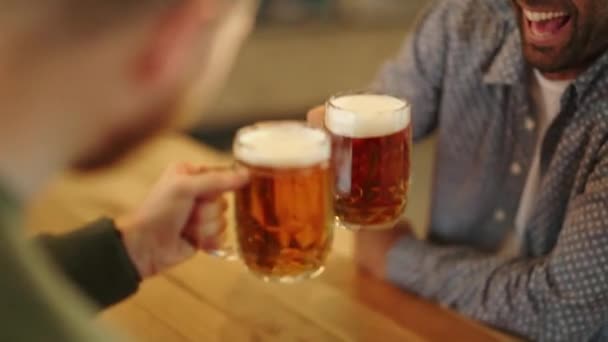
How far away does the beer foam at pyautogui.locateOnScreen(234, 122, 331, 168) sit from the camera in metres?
1.02

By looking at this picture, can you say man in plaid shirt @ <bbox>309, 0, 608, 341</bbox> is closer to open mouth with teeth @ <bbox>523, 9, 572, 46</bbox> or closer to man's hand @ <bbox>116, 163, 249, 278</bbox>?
open mouth with teeth @ <bbox>523, 9, 572, 46</bbox>

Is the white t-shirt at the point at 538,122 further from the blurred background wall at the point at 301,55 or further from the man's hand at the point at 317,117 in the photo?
the blurred background wall at the point at 301,55

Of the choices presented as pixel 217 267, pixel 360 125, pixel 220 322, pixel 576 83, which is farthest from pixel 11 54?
pixel 576 83

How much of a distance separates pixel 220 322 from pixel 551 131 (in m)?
0.57

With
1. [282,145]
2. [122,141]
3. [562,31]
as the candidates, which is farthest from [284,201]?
[562,31]

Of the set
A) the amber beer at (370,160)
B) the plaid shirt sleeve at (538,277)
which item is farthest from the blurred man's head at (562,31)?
the amber beer at (370,160)

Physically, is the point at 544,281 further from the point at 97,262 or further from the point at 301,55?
the point at 301,55

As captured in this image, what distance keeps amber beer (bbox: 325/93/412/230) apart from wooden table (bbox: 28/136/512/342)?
0.15 m

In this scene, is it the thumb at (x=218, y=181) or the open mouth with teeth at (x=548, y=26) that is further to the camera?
the open mouth with teeth at (x=548, y=26)

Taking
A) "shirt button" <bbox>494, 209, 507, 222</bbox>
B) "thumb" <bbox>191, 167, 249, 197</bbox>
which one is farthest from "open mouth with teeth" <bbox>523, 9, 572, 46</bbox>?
"thumb" <bbox>191, 167, 249, 197</bbox>

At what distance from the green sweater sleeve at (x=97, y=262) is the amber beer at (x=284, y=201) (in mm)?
212

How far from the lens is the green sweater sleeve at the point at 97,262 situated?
1215mm

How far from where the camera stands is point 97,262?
1.22 meters

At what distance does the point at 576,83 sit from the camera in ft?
4.41
